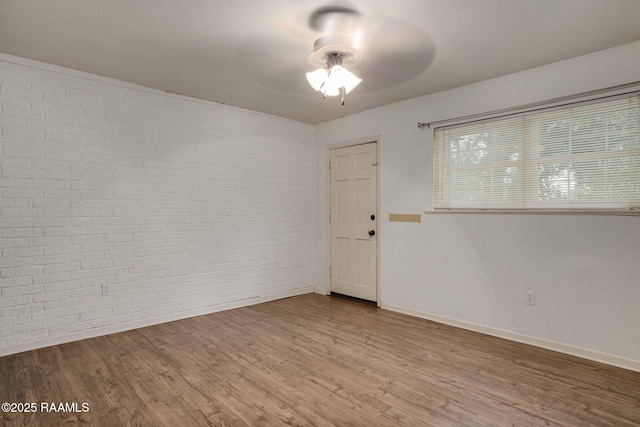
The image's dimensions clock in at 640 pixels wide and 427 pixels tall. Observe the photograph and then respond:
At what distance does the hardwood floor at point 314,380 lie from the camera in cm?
208

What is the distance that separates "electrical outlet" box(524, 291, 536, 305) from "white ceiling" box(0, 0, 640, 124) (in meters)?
2.10

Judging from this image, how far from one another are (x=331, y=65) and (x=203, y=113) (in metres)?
2.05

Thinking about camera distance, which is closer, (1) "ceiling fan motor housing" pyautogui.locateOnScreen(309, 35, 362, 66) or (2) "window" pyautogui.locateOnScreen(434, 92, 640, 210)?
(1) "ceiling fan motor housing" pyautogui.locateOnScreen(309, 35, 362, 66)

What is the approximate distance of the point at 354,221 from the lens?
485 cm

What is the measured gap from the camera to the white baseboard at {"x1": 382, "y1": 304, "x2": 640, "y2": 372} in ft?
9.02

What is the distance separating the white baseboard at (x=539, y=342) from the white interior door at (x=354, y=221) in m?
0.82

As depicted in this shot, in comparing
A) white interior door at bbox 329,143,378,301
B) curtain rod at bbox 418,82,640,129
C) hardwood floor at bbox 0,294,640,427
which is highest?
curtain rod at bbox 418,82,640,129

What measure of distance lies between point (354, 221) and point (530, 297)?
2.31 metres

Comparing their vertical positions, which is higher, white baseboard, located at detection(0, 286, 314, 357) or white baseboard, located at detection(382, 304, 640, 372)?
white baseboard, located at detection(0, 286, 314, 357)

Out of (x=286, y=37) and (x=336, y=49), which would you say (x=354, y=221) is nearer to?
(x=336, y=49)

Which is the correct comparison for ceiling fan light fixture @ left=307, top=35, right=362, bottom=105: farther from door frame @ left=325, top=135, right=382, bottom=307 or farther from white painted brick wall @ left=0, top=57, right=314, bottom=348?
white painted brick wall @ left=0, top=57, right=314, bottom=348

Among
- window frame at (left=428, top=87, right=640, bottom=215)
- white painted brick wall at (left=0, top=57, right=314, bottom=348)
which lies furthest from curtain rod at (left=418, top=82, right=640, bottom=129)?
white painted brick wall at (left=0, top=57, right=314, bottom=348)

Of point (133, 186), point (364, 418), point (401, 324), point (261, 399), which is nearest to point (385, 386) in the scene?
point (364, 418)

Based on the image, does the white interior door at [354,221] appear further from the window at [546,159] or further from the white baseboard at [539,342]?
the window at [546,159]
